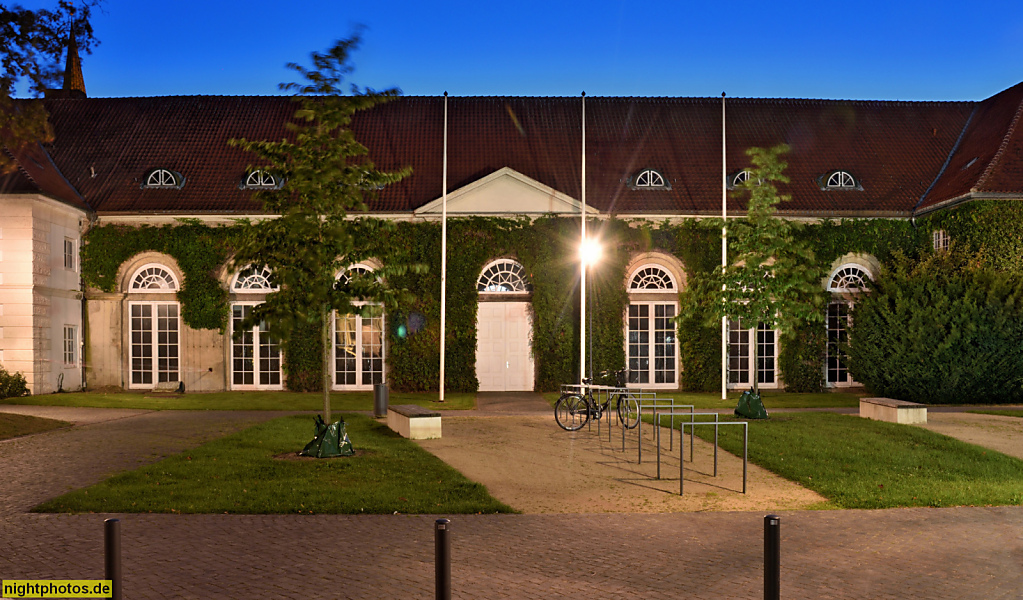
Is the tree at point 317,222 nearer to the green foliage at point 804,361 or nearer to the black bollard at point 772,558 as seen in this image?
the black bollard at point 772,558

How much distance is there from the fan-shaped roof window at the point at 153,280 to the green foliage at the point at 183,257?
49 cm

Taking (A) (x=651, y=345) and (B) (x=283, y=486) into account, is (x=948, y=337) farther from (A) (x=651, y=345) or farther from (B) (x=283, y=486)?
(B) (x=283, y=486)

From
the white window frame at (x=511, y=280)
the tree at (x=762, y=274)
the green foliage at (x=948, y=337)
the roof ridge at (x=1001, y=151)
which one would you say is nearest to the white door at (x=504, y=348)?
the white window frame at (x=511, y=280)

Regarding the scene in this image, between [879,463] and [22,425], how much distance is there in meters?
15.8

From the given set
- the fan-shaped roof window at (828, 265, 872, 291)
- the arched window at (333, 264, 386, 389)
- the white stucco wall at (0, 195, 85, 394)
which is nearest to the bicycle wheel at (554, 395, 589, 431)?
the arched window at (333, 264, 386, 389)

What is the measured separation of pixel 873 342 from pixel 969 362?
7.89ft

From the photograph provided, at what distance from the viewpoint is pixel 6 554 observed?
7.53 meters

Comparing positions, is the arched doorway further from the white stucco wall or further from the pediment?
the white stucco wall

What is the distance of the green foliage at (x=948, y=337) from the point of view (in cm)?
2239

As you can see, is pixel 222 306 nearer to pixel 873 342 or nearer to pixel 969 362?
pixel 873 342

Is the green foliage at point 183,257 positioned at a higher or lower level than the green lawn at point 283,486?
higher

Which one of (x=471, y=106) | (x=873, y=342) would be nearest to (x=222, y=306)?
(x=471, y=106)

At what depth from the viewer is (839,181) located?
2850 cm

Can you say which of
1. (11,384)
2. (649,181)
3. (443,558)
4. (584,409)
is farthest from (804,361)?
(443,558)
